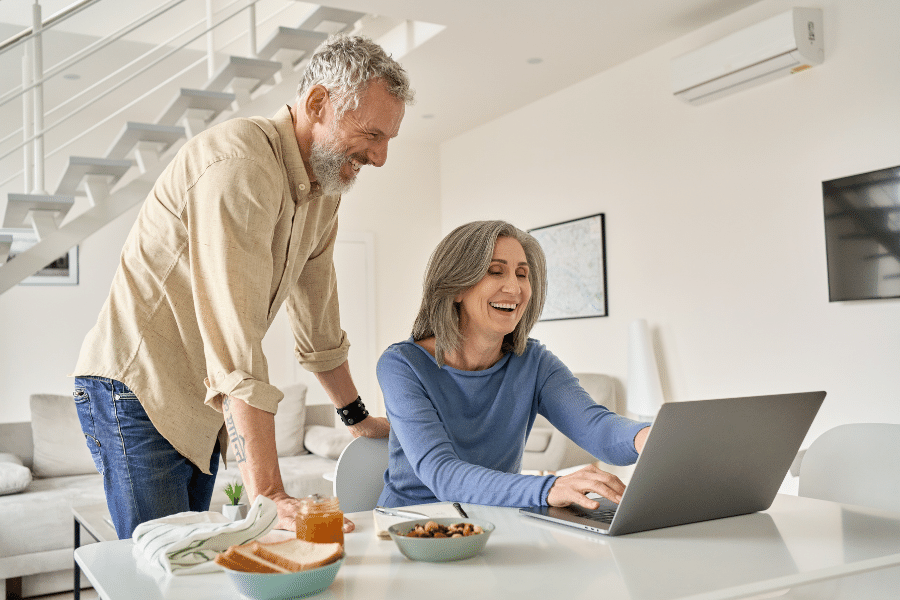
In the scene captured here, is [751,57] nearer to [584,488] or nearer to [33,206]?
[584,488]

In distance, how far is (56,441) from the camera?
4.39 metres

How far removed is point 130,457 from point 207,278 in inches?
16.0

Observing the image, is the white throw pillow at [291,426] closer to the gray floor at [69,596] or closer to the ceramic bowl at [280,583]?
the gray floor at [69,596]

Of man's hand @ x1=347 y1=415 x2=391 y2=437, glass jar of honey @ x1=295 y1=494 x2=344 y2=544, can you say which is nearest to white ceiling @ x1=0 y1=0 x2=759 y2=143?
man's hand @ x1=347 y1=415 x2=391 y2=437

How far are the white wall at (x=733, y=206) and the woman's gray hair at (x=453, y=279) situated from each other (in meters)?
2.73

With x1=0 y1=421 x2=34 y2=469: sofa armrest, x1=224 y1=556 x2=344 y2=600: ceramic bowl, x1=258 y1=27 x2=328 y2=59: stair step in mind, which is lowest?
x1=0 y1=421 x2=34 y2=469: sofa armrest

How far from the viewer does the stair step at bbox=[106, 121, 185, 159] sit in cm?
422

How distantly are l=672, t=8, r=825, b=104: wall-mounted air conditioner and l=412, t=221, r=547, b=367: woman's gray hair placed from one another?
278 centimetres

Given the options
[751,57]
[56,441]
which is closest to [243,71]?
[56,441]

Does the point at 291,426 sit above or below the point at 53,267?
below

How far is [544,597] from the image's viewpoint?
0.80m

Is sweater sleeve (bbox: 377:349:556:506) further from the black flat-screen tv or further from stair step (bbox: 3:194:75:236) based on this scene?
stair step (bbox: 3:194:75:236)

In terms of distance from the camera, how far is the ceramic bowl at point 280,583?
79 centimetres

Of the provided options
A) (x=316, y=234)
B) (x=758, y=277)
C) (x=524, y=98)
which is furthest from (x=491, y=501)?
(x=524, y=98)
